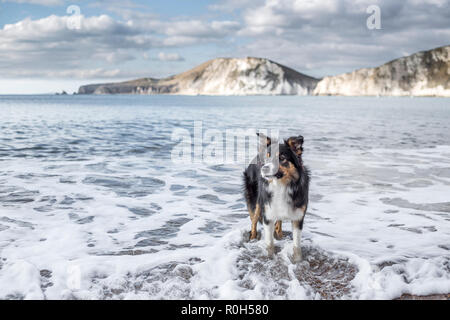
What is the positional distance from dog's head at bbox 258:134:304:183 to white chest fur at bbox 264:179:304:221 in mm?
113

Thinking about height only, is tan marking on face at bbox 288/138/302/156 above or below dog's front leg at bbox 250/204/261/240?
above

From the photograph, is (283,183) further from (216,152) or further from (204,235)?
(216,152)

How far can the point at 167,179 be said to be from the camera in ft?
39.5

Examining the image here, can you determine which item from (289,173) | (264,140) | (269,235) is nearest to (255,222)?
(269,235)

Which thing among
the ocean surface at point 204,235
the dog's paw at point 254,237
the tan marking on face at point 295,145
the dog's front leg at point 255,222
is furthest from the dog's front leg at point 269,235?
the tan marking on face at point 295,145

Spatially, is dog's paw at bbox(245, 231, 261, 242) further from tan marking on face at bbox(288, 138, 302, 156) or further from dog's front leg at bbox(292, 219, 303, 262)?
tan marking on face at bbox(288, 138, 302, 156)

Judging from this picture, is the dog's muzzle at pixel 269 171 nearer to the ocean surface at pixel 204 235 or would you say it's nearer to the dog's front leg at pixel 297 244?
the dog's front leg at pixel 297 244

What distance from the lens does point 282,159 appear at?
16.0 feet

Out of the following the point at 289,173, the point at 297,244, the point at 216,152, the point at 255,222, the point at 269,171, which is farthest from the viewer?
the point at 216,152

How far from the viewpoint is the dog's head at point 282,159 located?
4824mm

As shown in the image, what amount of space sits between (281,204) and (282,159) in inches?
25.9

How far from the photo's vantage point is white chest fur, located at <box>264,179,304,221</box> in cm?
507

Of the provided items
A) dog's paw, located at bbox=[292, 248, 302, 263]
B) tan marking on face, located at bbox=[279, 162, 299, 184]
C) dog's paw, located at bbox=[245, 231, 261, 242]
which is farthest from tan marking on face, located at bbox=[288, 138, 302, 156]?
dog's paw, located at bbox=[245, 231, 261, 242]
